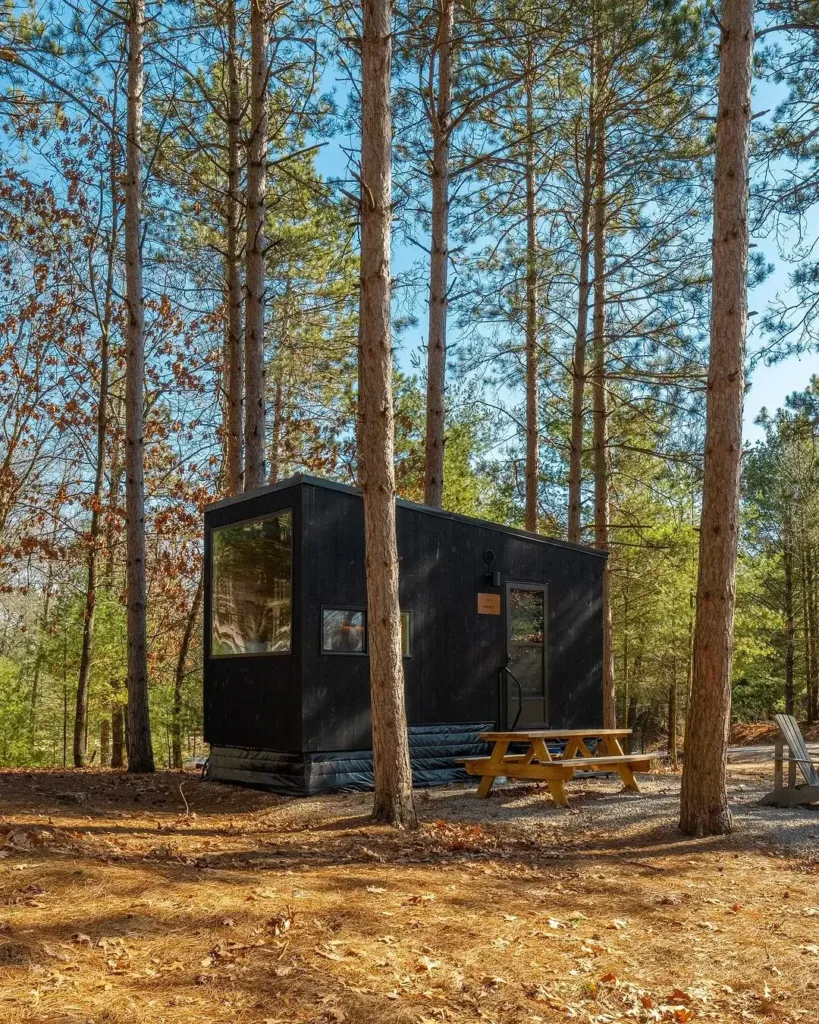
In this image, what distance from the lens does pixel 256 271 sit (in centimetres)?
1095

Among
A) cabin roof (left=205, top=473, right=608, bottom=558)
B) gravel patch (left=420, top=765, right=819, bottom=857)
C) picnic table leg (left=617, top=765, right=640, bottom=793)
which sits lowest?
gravel patch (left=420, top=765, right=819, bottom=857)

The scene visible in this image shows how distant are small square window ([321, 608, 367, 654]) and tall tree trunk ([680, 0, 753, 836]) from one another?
11.0 feet

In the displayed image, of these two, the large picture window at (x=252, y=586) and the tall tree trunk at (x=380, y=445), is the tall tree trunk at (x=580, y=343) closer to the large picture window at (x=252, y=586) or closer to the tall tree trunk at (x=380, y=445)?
the large picture window at (x=252, y=586)

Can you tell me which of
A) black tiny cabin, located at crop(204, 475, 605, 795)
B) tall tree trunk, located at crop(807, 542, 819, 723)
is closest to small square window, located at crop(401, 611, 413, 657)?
black tiny cabin, located at crop(204, 475, 605, 795)

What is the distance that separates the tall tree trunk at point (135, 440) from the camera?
10242 mm

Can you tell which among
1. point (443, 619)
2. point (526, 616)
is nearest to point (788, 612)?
point (526, 616)

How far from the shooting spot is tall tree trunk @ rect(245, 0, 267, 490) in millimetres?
10812

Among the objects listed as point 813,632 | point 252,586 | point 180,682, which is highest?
point 252,586

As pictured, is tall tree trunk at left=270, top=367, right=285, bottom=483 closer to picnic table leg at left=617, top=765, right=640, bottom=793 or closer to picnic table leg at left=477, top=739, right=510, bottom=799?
picnic table leg at left=477, top=739, right=510, bottom=799

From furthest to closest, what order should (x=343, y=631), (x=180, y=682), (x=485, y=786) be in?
(x=180, y=682) < (x=343, y=631) < (x=485, y=786)

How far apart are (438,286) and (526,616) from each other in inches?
168

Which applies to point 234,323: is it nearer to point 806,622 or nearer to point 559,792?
point 559,792

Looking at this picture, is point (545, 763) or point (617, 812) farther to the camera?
point (545, 763)

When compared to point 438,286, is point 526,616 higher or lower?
lower
